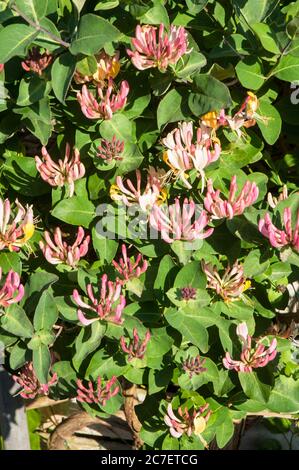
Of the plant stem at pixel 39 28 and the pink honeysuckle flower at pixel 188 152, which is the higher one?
the plant stem at pixel 39 28

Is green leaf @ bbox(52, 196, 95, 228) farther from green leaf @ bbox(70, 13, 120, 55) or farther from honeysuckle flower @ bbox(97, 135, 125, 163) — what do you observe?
green leaf @ bbox(70, 13, 120, 55)

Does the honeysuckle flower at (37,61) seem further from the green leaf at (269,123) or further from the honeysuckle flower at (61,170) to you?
the green leaf at (269,123)

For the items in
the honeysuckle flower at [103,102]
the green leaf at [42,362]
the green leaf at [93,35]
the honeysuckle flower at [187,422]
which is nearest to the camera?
the green leaf at [93,35]

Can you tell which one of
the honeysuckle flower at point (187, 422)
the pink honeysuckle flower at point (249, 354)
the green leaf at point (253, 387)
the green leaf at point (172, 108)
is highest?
the green leaf at point (172, 108)

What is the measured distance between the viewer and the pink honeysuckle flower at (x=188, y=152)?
1.48 meters

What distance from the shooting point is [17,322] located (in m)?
1.60

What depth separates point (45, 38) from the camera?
4.86 ft

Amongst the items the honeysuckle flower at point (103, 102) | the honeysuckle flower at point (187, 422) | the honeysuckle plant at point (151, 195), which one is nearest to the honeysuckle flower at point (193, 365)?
the honeysuckle plant at point (151, 195)

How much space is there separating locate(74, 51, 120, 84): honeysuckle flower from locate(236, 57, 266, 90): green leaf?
0.25 m

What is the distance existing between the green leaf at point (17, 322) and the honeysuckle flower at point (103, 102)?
1.44ft

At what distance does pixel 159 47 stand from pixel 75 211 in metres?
0.40
